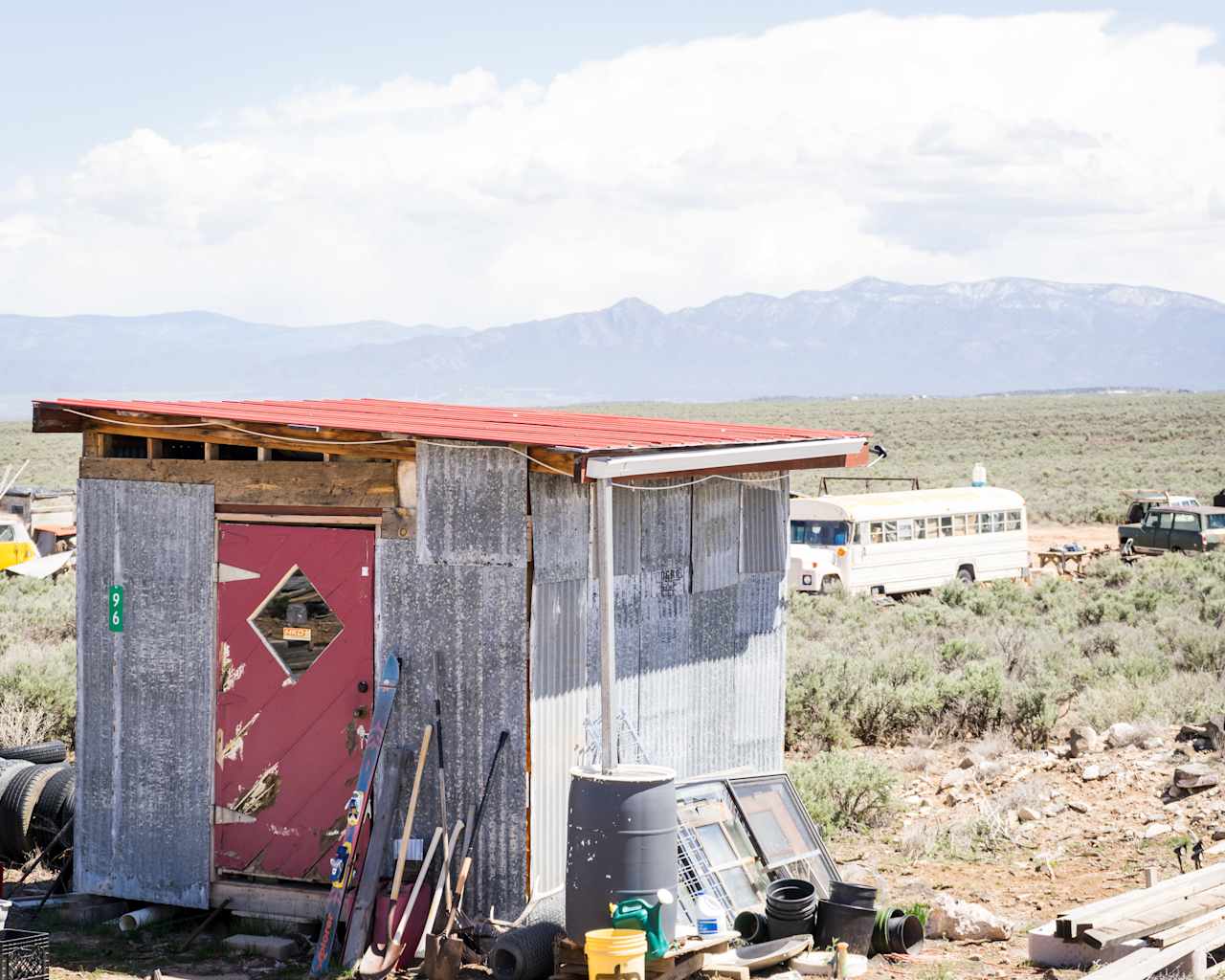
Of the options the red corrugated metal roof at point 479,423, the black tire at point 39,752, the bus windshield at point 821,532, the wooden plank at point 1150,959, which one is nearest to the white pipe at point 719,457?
the red corrugated metal roof at point 479,423

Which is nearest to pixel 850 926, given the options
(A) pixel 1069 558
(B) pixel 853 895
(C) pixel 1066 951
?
(B) pixel 853 895

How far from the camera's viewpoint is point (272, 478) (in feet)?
30.8

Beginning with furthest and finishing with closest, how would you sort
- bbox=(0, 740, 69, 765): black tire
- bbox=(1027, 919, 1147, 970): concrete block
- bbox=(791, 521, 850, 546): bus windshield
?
bbox=(791, 521, 850, 546): bus windshield < bbox=(0, 740, 69, 765): black tire < bbox=(1027, 919, 1147, 970): concrete block

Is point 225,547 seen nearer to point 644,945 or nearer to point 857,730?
point 644,945

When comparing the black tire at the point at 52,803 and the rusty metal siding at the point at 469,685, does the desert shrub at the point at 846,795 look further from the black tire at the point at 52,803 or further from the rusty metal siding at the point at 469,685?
the black tire at the point at 52,803

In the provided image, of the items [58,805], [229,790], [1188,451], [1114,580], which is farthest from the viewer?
[1188,451]

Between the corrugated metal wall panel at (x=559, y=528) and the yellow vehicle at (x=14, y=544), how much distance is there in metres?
19.4

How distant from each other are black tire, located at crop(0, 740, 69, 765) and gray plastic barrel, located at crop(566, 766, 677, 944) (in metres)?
5.94

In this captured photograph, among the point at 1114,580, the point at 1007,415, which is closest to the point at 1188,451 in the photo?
the point at 1007,415

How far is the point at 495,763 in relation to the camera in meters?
8.58

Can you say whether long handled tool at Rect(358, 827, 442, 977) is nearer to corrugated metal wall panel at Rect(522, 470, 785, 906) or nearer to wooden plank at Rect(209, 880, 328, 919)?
corrugated metal wall panel at Rect(522, 470, 785, 906)

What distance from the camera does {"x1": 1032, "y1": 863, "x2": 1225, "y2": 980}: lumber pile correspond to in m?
7.47

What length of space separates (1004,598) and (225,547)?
15.4 meters

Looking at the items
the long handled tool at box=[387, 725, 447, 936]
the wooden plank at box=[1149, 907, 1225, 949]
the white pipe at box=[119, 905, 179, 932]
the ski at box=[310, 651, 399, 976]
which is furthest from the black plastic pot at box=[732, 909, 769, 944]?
the white pipe at box=[119, 905, 179, 932]
